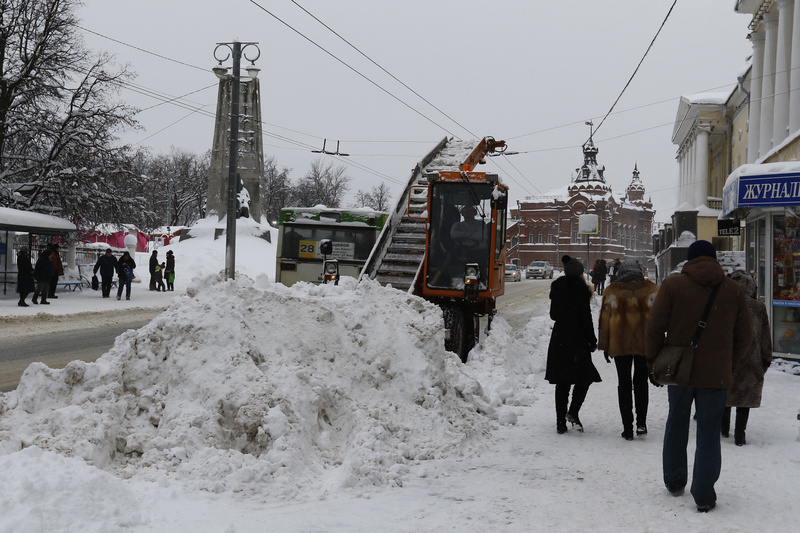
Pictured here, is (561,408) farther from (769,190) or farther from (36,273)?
(36,273)

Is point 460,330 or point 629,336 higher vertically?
point 629,336

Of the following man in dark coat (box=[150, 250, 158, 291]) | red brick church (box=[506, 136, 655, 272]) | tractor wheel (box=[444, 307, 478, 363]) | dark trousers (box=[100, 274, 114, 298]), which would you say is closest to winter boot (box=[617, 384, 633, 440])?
tractor wheel (box=[444, 307, 478, 363])

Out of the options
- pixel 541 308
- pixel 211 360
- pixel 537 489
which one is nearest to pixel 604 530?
pixel 537 489

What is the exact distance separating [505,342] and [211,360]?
23.3 feet

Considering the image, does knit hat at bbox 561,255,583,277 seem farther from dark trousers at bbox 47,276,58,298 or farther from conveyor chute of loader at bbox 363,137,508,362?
dark trousers at bbox 47,276,58,298

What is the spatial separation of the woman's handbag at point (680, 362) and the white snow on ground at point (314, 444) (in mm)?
907

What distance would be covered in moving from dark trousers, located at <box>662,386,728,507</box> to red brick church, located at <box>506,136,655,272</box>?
102 meters

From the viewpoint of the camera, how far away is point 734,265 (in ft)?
70.0

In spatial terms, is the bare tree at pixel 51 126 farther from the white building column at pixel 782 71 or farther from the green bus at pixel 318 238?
the white building column at pixel 782 71

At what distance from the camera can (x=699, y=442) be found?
524cm

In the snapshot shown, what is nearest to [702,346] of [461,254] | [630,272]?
[630,272]

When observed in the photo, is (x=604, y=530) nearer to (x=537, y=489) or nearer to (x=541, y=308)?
(x=537, y=489)

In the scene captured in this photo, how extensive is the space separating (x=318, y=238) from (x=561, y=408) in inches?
469

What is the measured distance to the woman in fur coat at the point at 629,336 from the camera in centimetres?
746
